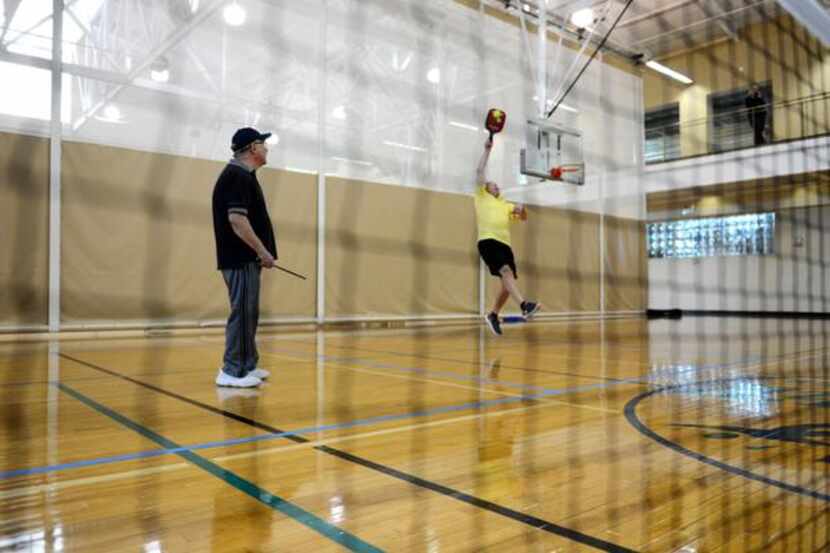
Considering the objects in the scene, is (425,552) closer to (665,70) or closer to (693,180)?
(693,180)

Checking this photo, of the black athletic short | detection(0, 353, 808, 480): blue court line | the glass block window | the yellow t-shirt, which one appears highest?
the glass block window

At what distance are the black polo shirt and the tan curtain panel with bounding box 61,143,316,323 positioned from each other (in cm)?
358

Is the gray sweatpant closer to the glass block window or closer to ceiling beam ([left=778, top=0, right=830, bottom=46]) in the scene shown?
ceiling beam ([left=778, top=0, right=830, bottom=46])

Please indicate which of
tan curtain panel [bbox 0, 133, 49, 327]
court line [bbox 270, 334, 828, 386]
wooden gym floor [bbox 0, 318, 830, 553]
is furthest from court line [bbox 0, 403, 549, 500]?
tan curtain panel [bbox 0, 133, 49, 327]

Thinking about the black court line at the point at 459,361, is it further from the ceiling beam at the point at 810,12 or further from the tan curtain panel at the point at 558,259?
the tan curtain panel at the point at 558,259

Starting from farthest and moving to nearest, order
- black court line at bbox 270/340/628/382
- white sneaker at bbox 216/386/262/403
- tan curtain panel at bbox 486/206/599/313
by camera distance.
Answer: tan curtain panel at bbox 486/206/599/313, black court line at bbox 270/340/628/382, white sneaker at bbox 216/386/262/403

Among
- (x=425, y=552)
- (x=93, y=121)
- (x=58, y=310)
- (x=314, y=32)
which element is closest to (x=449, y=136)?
(x=314, y=32)

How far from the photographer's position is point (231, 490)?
4.32 ft

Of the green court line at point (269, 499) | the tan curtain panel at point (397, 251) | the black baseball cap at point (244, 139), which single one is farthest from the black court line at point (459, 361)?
the tan curtain panel at point (397, 251)

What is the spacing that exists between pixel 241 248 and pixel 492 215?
293 cm

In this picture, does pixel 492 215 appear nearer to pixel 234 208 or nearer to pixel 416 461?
pixel 234 208

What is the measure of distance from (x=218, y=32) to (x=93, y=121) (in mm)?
1690

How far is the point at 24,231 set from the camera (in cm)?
535

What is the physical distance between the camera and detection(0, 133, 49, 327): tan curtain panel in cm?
524
